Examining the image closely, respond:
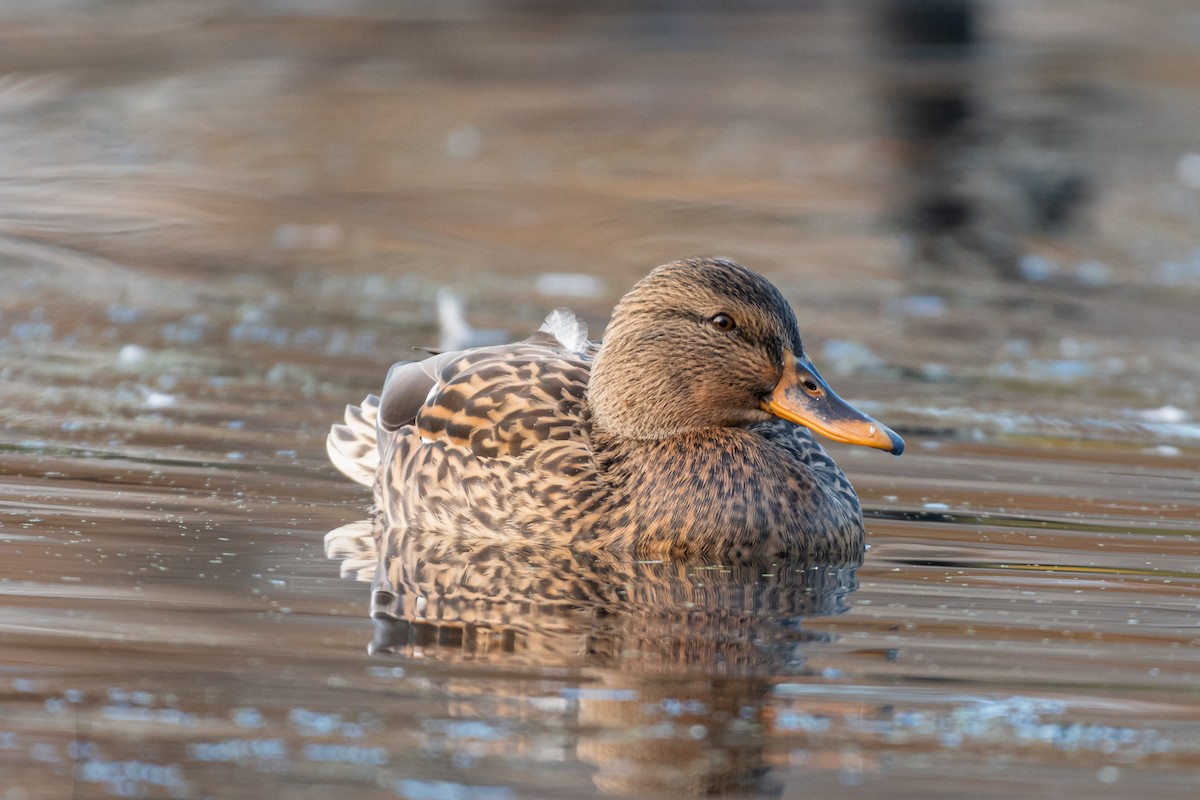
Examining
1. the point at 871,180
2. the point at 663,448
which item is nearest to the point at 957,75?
the point at 871,180

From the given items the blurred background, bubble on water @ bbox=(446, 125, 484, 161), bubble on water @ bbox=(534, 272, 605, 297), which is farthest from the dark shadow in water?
bubble on water @ bbox=(446, 125, 484, 161)

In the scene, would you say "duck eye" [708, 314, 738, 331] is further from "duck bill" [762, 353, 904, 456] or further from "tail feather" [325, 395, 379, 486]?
"tail feather" [325, 395, 379, 486]

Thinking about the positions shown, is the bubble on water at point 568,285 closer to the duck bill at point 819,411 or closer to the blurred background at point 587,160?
the blurred background at point 587,160

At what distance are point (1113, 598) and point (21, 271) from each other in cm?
839

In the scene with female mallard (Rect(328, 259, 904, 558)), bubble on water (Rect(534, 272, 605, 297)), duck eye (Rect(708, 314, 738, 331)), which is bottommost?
bubble on water (Rect(534, 272, 605, 297))

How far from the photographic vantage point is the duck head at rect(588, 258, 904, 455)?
22.6 ft

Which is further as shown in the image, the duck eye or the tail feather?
the tail feather

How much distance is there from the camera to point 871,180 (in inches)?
714

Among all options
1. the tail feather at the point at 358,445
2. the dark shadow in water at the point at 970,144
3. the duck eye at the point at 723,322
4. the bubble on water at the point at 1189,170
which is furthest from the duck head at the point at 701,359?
the bubble on water at the point at 1189,170

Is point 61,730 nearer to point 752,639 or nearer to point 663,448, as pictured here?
point 752,639

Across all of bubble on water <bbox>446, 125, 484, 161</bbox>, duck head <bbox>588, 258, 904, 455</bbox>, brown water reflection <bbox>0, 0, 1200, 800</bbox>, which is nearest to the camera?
brown water reflection <bbox>0, 0, 1200, 800</bbox>

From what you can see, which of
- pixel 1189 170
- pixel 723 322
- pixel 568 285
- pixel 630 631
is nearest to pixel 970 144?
pixel 1189 170

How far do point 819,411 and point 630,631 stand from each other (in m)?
1.50

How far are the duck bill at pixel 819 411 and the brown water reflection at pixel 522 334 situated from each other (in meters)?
0.43
